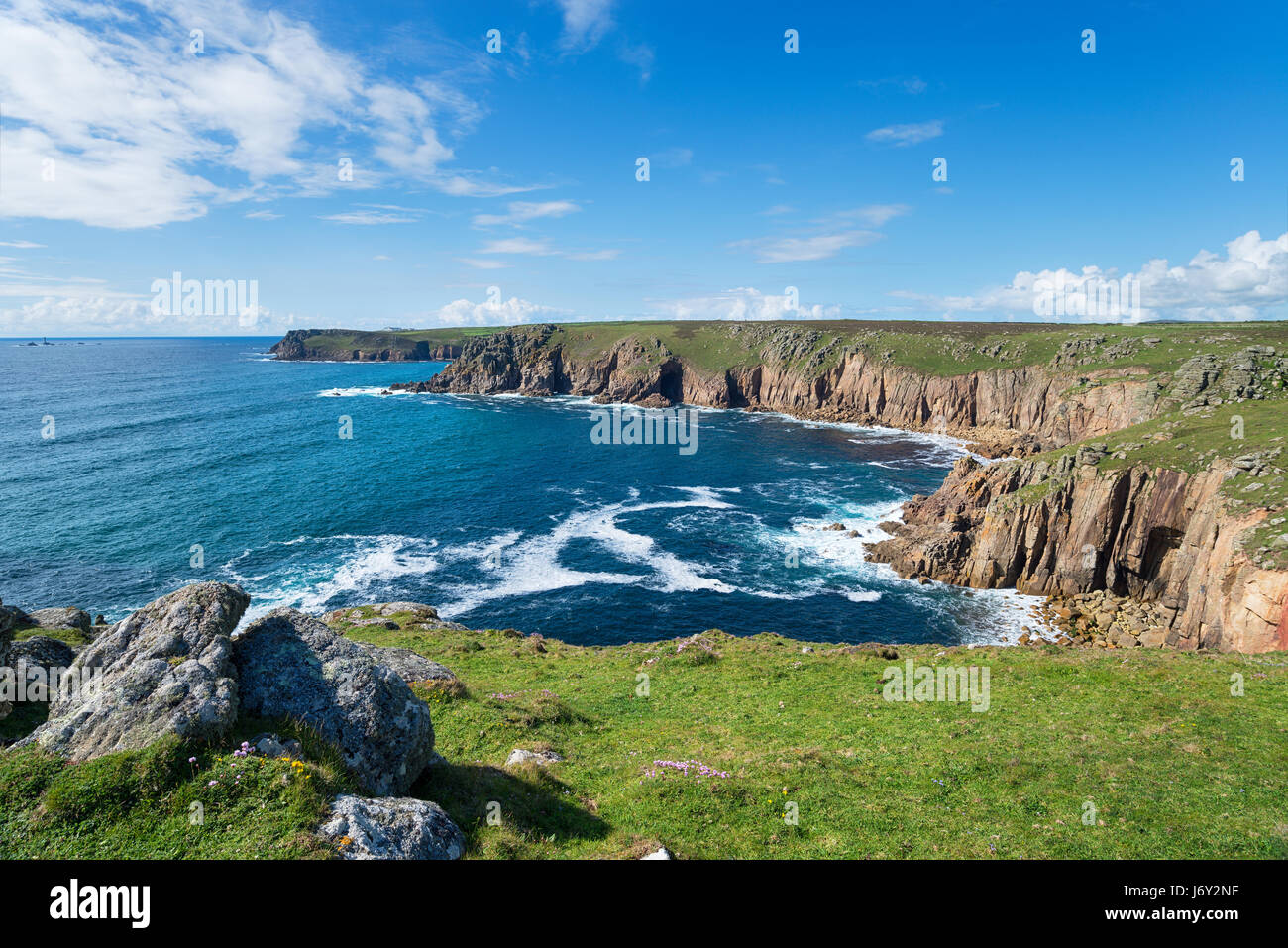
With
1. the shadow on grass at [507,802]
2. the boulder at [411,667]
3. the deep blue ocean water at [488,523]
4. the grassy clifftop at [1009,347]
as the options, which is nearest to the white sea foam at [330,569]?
the deep blue ocean water at [488,523]

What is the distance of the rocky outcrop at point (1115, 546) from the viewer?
135ft

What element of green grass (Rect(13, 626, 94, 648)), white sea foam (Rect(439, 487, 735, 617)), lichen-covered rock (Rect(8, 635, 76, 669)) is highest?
lichen-covered rock (Rect(8, 635, 76, 669))

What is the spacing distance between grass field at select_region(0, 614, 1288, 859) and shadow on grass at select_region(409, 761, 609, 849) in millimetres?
71

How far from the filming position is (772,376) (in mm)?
173750

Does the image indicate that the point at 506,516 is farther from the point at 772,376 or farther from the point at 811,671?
the point at 772,376

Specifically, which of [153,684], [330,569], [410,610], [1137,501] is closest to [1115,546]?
[1137,501]

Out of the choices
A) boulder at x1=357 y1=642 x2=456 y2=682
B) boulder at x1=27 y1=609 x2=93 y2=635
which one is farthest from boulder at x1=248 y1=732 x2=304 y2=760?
boulder at x1=27 y1=609 x2=93 y2=635

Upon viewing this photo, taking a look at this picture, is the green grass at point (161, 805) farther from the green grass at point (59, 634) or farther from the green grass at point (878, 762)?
the green grass at point (59, 634)

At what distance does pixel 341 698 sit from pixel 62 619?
34.0m

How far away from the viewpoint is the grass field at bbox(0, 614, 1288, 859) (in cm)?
1187

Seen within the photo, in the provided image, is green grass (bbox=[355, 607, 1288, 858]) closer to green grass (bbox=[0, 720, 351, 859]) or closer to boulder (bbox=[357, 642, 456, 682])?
boulder (bbox=[357, 642, 456, 682])

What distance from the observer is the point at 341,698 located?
15516mm
